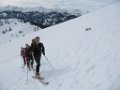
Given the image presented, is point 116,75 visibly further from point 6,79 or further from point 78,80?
point 6,79

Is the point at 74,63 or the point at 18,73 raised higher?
the point at 74,63

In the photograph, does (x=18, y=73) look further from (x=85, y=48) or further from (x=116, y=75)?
(x=116, y=75)

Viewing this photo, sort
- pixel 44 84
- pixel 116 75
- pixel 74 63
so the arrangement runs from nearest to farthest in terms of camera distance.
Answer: pixel 116 75 < pixel 44 84 < pixel 74 63

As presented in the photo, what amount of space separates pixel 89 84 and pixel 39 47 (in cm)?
389

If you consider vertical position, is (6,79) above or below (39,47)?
below

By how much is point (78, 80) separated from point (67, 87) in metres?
0.67

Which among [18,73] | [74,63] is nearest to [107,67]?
[74,63]

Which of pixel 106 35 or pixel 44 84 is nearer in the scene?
pixel 44 84

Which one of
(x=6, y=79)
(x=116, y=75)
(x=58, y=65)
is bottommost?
(x=6, y=79)

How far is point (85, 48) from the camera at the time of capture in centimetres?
1566

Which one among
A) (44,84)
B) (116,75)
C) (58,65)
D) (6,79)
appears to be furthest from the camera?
(6,79)

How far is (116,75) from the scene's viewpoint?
32.3ft

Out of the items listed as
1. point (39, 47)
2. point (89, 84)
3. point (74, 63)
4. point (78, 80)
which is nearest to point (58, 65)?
point (74, 63)

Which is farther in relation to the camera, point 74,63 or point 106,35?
point 106,35
